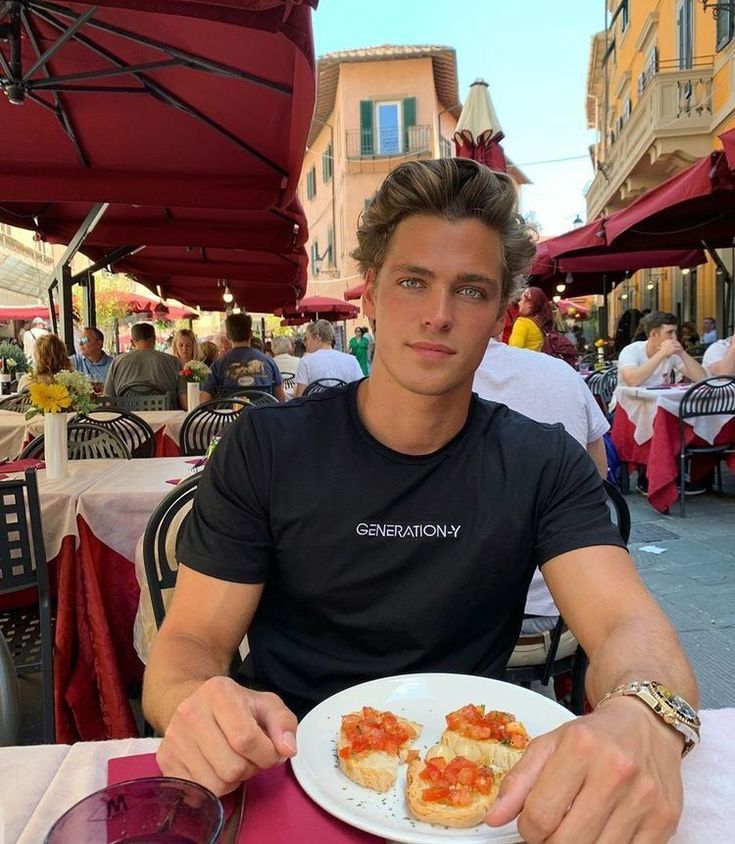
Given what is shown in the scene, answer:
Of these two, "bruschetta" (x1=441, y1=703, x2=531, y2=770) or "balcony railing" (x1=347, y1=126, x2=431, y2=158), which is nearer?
"bruschetta" (x1=441, y1=703, x2=531, y2=770)

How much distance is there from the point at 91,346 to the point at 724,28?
1131 cm

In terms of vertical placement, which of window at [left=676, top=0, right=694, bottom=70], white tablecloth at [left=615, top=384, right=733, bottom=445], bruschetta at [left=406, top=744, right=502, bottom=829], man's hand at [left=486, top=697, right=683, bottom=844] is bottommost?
white tablecloth at [left=615, top=384, right=733, bottom=445]

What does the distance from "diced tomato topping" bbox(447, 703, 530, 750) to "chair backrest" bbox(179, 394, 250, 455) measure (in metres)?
4.49

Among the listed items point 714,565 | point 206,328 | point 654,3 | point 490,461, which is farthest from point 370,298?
point 206,328

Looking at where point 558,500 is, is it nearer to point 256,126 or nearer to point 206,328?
point 256,126

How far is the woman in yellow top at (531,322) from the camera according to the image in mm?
5309

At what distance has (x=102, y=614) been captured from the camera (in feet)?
9.61

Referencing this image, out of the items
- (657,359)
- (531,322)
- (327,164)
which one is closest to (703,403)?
(657,359)

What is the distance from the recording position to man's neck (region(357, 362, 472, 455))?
1537 mm

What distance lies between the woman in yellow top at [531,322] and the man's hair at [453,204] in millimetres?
3626

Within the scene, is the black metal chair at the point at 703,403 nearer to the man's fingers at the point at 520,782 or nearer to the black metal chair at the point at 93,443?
the black metal chair at the point at 93,443

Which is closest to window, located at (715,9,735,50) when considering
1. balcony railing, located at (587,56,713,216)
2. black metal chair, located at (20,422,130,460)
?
balcony railing, located at (587,56,713,216)

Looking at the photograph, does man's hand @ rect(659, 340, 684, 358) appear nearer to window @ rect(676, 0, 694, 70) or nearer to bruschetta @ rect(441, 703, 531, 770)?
bruschetta @ rect(441, 703, 531, 770)

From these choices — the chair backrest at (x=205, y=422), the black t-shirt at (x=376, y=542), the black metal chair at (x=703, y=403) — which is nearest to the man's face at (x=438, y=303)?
the black t-shirt at (x=376, y=542)
